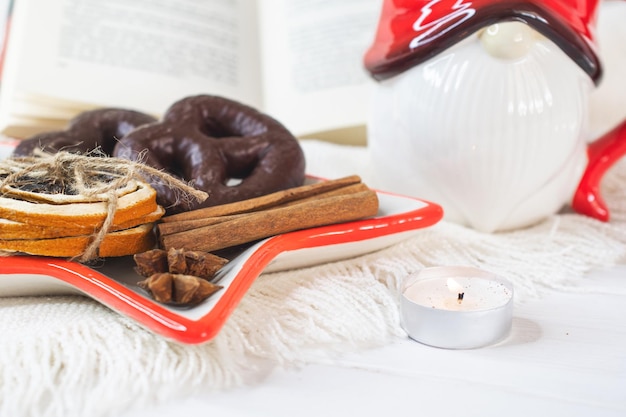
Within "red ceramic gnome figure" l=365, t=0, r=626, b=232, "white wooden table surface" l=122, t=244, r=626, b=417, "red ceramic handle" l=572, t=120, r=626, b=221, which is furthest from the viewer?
"red ceramic handle" l=572, t=120, r=626, b=221

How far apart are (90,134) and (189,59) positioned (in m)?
0.58

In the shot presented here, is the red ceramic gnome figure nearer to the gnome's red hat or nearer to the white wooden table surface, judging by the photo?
the gnome's red hat

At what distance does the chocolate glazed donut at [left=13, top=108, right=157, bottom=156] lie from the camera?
0.88 m

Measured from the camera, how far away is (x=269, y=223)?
2.34 ft

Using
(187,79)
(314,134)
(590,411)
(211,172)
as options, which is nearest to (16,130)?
(187,79)

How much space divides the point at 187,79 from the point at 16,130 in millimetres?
348

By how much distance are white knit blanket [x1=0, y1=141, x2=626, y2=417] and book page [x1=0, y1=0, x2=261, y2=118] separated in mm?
733

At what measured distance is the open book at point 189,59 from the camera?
4.27ft

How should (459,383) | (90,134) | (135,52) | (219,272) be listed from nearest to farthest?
(459,383)
(219,272)
(90,134)
(135,52)

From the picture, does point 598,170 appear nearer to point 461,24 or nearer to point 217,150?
point 461,24

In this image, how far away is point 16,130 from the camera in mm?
1289

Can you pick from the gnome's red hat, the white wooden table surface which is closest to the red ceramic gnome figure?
the gnome's red hat

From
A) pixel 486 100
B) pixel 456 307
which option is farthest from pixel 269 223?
Answer: pixel 486 100

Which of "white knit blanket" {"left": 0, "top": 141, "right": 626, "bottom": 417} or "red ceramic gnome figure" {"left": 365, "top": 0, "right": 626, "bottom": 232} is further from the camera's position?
"red ceramic gnome figure" {"left": 365, "top": 0, "right": 626, "bottom": 232}
